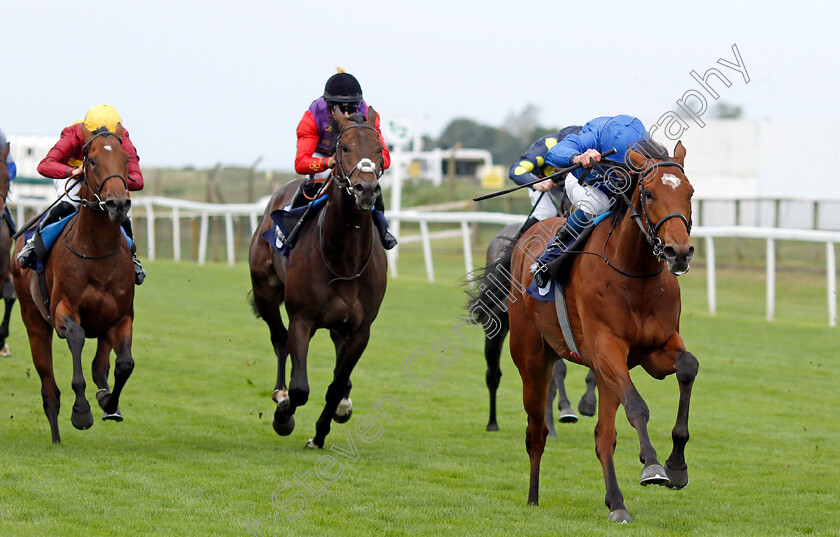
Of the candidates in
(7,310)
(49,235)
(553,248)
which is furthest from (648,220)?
(7,310)

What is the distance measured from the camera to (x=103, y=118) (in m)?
6.93

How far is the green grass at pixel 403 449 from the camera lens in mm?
5203

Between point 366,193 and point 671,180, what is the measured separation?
1775 millimetres

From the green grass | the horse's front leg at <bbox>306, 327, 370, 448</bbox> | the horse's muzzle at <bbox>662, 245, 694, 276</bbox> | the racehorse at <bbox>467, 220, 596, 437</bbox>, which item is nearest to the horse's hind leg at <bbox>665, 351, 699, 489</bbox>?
the green grass

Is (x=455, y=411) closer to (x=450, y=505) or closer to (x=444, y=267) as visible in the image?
(x=450, y=505)

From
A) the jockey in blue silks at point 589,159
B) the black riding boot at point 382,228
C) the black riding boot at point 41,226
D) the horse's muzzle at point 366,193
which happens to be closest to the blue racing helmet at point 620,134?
the jockey in blue silks at point 589,159

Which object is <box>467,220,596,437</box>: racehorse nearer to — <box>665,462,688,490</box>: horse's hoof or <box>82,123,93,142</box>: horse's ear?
<box>665,462,688,490</box>: horse's hoof

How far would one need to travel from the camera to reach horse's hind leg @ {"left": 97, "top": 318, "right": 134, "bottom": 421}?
6527mm

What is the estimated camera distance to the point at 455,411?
8.80 meters

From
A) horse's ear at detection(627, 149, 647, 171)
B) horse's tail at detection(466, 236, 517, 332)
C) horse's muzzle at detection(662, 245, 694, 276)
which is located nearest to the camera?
horse's muzzle at detection(662, 245, 694, 276)

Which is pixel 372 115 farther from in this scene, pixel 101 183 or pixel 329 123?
pixel 101 183

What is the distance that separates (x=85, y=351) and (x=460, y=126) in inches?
1651

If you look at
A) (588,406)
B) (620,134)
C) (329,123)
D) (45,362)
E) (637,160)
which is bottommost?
(588,406)

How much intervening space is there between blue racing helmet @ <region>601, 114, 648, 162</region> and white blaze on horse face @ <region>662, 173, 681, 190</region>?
2.58 ft
